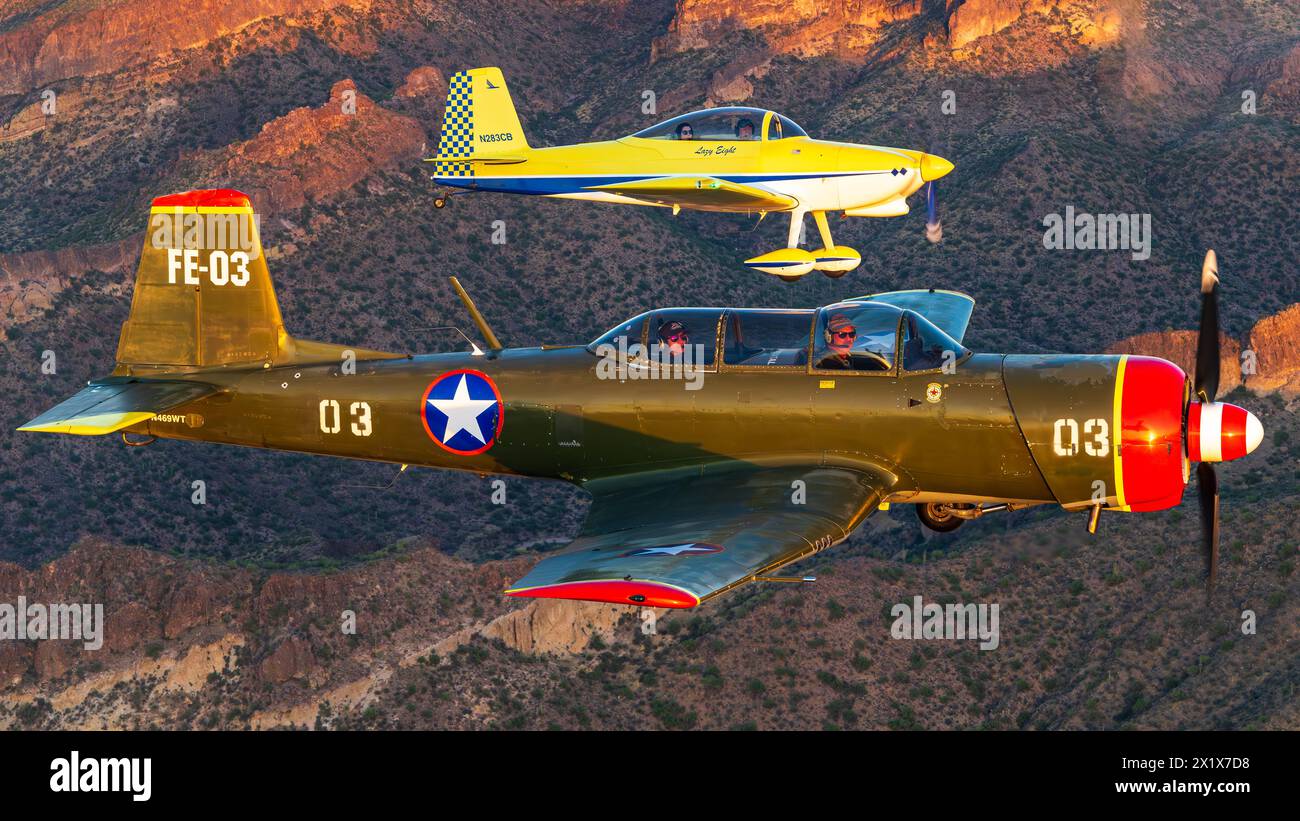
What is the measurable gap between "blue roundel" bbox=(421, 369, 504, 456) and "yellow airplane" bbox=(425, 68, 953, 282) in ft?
37.2

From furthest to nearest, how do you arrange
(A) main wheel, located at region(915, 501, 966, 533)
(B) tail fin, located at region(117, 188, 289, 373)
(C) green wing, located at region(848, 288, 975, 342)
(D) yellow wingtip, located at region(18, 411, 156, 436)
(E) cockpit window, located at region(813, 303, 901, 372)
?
(C) green wing, located at region(848, 288, 975, 342) → (B) tail fin, located at region(117, 188, 289, 373) → (A) main wheel, located at region(915, 501, 966, 533) → (D) yellow wingtip, located at region(18, 411, 156, 436) → (E) cockpit window, located at region(813, 303, 901, 372)

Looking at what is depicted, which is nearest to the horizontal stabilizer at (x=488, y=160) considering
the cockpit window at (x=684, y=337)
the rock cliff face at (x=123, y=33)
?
the cockpit window at (x=684, y=337)

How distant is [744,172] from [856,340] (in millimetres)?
13904

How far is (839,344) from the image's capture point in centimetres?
2592

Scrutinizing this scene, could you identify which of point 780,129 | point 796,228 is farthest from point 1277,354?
point 780,129

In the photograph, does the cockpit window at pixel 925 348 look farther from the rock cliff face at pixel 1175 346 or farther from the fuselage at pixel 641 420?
the rock cliff face at pixel 1175 346

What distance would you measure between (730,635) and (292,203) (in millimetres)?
27962

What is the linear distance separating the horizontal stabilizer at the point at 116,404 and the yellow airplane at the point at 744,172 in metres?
12.9

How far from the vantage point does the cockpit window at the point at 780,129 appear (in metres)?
39.7

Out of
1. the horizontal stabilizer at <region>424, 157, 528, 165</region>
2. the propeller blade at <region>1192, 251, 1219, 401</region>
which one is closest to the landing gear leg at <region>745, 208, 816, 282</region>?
the horizontal stabilizer at <region>424, 157, 528, 165</region>

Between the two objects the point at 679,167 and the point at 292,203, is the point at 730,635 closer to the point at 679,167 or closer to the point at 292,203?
the point at 679,167

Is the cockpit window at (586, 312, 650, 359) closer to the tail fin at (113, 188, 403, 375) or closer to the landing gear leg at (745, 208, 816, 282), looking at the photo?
the tail fin at (113, 188, 403, 375)

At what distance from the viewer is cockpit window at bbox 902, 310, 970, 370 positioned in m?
25.7

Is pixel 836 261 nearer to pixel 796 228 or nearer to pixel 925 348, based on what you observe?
pixel 796 228
